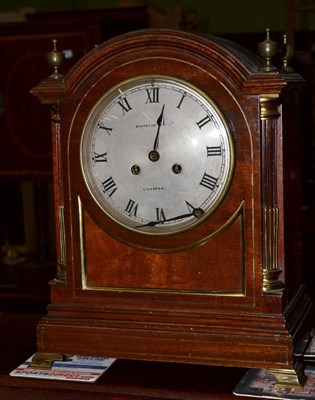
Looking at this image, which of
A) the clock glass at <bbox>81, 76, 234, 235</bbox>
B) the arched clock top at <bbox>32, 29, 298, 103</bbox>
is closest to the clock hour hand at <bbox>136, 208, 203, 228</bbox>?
the clock glass at <bbox>81, 76, 234, 235</bbox>

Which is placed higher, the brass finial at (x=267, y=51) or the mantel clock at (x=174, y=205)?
the brass finial at (x=267, y=51)

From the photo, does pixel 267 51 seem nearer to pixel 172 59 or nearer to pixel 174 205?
pixel 172 59

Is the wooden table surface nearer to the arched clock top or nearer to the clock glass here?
the clock glass

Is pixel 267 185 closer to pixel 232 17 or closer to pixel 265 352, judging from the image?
pixel 265 352

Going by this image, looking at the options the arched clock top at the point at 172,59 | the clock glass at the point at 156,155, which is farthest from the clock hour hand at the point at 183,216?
the arched clock top at the point at 172,59

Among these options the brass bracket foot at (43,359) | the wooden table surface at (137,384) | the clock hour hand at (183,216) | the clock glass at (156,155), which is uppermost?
the clock glass at (156,155)

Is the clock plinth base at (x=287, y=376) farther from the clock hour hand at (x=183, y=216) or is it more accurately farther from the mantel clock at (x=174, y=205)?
the clock hour hand at (x=183, y=216)

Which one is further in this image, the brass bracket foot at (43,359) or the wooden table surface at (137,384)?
the brass bracket foot at (43,359)

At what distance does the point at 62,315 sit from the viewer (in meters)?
1.51

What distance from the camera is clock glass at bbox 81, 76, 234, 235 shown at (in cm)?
140

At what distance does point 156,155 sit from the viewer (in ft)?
4.67

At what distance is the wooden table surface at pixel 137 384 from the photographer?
137 cm

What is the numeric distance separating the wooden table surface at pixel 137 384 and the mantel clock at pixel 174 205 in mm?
32

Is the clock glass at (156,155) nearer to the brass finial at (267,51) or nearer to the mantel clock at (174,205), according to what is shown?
the mantel clock at (174,205)
